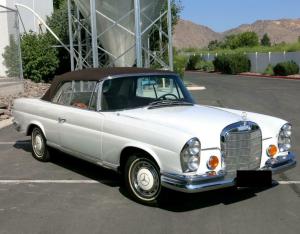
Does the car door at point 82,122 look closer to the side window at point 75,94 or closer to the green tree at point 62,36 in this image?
the side window at point 75,94

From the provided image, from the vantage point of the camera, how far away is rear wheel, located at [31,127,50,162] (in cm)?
799

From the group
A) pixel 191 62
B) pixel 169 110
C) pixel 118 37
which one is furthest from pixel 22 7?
pixel 191 62

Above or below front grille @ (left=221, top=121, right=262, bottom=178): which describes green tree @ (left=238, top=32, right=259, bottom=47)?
above

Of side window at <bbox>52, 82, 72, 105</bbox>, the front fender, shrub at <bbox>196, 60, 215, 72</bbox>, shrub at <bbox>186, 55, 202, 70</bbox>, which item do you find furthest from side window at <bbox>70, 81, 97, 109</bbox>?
shrub at <bbox>186, 55, 202, 70</bbox>

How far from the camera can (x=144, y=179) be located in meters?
5.79

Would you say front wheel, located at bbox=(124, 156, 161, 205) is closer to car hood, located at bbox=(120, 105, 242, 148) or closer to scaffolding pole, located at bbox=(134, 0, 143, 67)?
car hood, located at bbox=(120, 105, 242, 148)

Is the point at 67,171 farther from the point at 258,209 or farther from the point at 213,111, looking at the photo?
the point at 258,209

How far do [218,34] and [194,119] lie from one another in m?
159

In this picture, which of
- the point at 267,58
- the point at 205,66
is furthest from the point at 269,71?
the point at 205,66

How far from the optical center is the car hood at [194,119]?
5.46 m

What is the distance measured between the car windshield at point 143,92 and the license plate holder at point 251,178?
5.20ft

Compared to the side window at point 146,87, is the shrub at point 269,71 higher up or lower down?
lower down

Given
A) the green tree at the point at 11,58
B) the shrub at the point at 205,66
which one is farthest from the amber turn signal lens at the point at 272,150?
the shrub at the point at 205,66

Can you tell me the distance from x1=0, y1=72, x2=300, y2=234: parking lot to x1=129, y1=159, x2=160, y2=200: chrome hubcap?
0.46ft
